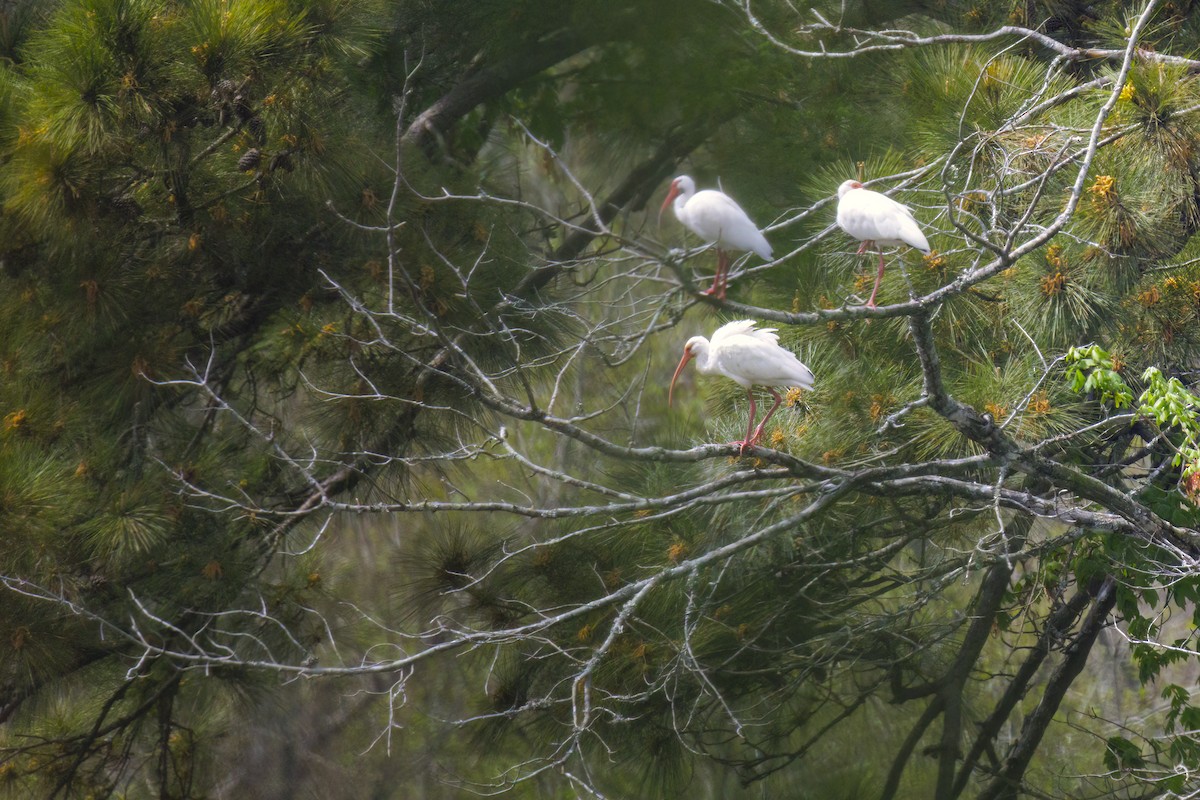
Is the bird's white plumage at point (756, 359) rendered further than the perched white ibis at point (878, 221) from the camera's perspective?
Yes

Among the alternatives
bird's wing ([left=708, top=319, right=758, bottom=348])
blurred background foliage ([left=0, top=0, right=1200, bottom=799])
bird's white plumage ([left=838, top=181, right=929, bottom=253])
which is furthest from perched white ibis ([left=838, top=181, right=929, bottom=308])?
bird's wing ([left=708, top=319, right=758, bottom=348])

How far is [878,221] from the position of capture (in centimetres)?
186

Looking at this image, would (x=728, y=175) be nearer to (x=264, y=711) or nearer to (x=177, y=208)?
(x=177, y=208)

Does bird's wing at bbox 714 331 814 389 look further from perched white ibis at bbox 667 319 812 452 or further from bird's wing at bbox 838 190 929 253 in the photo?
bird's wing at bbox 838 190 929 253

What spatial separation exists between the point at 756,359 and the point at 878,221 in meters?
0.31

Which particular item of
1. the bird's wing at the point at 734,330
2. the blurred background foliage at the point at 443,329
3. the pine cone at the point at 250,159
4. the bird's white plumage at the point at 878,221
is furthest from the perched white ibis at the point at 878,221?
the pine cone at the point at 250,159

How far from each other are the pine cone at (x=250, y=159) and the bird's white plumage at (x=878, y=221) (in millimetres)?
1057

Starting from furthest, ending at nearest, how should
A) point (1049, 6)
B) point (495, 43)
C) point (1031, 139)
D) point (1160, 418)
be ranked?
point (495, 43), point (1049, 6), point (1031, 139), point (1160, 418)

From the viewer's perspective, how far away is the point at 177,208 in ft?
7.38

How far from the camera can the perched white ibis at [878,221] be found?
1842 millimetres

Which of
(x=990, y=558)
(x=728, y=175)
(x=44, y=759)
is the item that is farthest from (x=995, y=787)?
(x=44, y=759)

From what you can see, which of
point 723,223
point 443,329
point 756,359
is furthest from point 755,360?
point 443,329

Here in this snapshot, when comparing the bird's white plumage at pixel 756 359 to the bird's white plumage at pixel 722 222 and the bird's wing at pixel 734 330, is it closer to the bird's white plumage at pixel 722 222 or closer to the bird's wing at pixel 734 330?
the bird's wing at pixel 734 330

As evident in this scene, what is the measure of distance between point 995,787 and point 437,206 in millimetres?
2164
